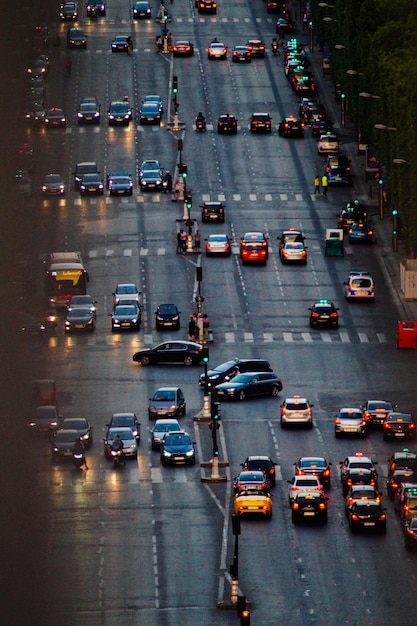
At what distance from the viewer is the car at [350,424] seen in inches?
5340

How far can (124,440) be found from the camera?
133125mm

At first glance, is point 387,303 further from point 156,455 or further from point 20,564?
point 20,564

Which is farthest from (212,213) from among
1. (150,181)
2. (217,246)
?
(150,181)

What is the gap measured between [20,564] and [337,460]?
81.1 feet

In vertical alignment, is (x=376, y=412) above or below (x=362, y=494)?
below

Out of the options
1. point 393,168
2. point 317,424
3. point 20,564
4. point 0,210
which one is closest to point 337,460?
point 317,424

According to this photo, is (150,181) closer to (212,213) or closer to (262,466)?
(212,213)

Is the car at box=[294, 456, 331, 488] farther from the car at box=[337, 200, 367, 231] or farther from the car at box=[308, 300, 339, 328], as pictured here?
the car at box=[337, 200, 367, 231]

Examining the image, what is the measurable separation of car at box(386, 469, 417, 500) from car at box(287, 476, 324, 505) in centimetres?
333

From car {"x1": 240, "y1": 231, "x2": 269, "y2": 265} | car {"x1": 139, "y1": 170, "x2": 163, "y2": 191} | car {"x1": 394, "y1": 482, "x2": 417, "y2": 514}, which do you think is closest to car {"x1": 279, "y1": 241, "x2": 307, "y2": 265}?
car {"x1": 240, "y1": 231, "x2": 269, "y2": 265}

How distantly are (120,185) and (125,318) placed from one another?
3311 centimetres

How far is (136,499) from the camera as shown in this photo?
411ft

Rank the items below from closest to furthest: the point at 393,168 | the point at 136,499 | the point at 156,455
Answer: the point at 136,499 < the point at 156,455 < the point at 393,168

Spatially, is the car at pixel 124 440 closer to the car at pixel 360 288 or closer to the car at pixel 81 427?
the car at pixel 81 427
